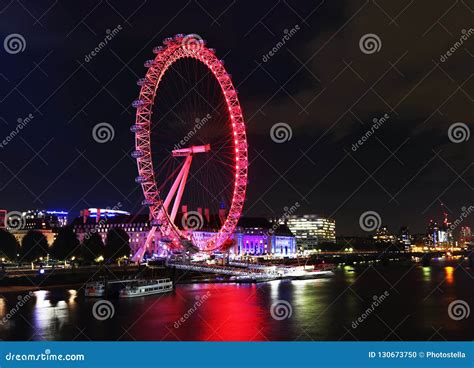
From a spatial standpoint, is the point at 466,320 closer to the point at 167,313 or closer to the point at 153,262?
the point at 167,313

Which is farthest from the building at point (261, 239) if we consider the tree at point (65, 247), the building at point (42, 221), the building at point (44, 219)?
the tree at point (65, 247)

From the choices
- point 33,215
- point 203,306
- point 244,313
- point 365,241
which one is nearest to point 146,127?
point 203,306

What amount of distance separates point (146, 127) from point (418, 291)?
17.1 m

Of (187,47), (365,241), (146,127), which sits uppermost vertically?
(187,47)

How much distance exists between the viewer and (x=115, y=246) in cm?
4469

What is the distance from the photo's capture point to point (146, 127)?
33062mm

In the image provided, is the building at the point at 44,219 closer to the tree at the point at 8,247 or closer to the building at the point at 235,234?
the building at the point at 235,234

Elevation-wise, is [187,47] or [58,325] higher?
[187,47]

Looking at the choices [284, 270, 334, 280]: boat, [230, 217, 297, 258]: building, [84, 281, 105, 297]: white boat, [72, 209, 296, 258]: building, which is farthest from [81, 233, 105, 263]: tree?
[230, 217, 297, 258]: building

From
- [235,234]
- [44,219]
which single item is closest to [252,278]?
[235,234]

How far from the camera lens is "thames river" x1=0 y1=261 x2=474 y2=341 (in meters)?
16.8

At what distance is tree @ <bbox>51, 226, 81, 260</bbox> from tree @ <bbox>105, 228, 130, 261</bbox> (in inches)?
113

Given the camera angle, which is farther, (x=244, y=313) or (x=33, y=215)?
(x=33, y=215)

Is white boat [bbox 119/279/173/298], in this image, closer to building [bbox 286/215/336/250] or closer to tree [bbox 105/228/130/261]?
tree [bbox 105/228/130/261]
